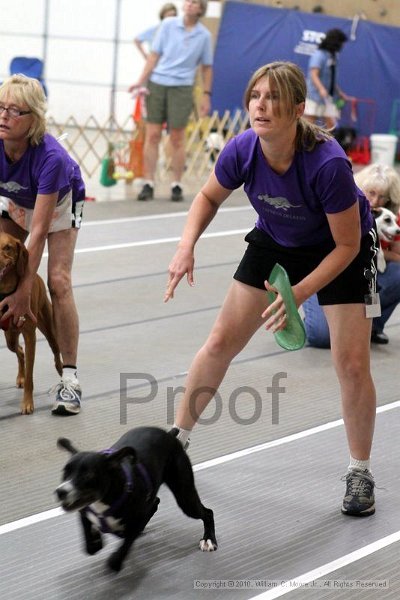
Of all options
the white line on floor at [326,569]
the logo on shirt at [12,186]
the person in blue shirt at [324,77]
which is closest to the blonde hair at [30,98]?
the logo on shirt at [12,186]

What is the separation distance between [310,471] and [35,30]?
1606 cm

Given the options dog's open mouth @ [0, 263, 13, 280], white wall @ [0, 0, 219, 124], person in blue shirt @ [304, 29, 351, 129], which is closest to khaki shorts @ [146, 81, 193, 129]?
person in blue shirt @ [304, 29, 351, 129]

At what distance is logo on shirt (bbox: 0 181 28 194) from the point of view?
4309 millimetres

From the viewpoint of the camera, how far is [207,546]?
321 centimetres

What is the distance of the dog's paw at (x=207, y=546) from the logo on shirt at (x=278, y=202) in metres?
1.10

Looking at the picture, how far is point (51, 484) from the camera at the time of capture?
370cm

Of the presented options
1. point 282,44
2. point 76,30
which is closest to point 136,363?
point 282,44

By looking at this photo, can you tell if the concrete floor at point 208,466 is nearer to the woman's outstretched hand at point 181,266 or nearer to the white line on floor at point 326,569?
the white line on floor at point 326,569

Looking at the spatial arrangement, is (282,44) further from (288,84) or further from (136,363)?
(288,84)

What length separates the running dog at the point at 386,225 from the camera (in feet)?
17.2

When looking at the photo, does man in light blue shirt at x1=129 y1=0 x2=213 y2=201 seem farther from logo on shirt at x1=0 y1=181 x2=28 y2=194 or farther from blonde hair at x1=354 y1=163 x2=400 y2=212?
logo on shirt at x1=0 y1=181 x2=28 y2=194

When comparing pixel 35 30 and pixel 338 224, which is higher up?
pixel 338 224

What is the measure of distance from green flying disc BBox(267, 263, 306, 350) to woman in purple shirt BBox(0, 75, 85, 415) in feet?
4.55

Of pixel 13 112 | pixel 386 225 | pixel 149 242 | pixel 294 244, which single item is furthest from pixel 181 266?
pixel 149 242
